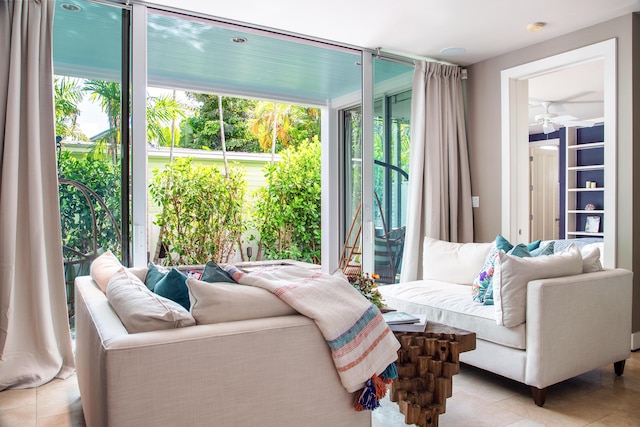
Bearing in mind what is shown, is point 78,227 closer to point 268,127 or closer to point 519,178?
point 519,178

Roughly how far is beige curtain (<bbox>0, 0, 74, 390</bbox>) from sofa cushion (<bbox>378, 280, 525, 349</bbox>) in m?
2.24

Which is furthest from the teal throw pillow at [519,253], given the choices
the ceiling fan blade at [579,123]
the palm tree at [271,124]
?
the palm tree at [271,124]

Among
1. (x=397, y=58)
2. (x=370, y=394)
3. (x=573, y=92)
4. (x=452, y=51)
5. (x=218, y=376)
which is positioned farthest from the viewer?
(x=573, y=92)

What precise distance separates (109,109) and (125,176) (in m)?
0.48

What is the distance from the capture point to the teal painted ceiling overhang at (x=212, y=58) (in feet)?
10.8

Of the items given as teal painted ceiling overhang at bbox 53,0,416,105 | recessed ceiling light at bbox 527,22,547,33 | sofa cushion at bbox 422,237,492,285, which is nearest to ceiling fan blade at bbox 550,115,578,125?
teal painted ceiling overhang at bbox 53,0,416,105

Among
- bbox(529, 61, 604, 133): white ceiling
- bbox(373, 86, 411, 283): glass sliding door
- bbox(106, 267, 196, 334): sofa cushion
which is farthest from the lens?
bbox(529, 61, 604, 133): white ceiling

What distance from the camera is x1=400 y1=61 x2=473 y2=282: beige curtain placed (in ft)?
14.6

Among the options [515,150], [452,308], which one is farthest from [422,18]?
[452,308]

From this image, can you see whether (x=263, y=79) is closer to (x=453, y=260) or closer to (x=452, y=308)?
(x=453, y=260)

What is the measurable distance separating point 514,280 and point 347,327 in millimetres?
1342

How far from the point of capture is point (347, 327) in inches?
67.6

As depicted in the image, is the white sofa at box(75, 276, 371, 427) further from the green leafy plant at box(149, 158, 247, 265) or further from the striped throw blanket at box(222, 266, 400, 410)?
the green leafy plant at box(149, 158, 247, 265)

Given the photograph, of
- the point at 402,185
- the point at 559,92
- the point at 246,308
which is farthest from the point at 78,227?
the point at 559,92
